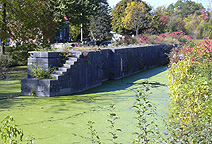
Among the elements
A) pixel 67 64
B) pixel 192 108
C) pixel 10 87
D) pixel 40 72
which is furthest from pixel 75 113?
pixel 10 87

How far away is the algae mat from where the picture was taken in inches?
219

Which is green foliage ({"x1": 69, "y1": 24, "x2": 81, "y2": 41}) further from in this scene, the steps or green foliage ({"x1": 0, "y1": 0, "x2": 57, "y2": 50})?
the steps

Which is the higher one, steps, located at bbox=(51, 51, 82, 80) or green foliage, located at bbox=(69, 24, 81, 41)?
green foliage, located at bbox=(69, 24, 81, 41)

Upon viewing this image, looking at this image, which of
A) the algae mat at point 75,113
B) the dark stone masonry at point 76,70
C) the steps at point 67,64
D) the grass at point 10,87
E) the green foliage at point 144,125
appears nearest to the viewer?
the green foliage at point 144,125

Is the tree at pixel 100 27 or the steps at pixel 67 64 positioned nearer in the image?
the steps at pixel 67 64

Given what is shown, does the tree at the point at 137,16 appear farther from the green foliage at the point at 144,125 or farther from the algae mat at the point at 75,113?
the green foliage at the point at 144,125

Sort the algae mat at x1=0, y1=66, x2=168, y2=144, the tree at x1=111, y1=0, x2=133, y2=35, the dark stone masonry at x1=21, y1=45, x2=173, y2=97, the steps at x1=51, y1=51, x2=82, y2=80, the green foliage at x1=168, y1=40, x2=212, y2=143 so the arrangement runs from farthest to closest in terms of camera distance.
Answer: the tree at x1=111, y1=0, x2=133, y2=35, the steps at x1=51, y1=51, x2=82, y2=80, the dark stone masonry at x1=21, y1=45, x2=173, y2=97, the algae mat at x1=0, y1=66, x2=168, y2=144, the green foliage at x1=168, y1=40, x2=212, y2=143

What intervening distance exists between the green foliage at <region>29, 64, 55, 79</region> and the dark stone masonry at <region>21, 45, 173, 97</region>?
134 millimetres

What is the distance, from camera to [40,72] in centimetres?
935

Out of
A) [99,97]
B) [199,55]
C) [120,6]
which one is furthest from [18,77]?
[120,6]

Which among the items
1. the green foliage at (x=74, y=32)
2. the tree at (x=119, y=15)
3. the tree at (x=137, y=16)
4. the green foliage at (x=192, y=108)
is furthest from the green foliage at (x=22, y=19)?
the green foliage at (x=74, y=32)

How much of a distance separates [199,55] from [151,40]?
1213 centimetres

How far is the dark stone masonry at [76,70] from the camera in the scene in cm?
918

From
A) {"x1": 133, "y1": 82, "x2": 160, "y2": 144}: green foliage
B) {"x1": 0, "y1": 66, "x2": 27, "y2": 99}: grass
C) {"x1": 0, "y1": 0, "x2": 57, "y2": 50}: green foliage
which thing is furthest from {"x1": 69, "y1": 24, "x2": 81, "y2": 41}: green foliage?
{"x1": 133, "y1": 82, "x2": 160, "y2": 144}: green foliage
